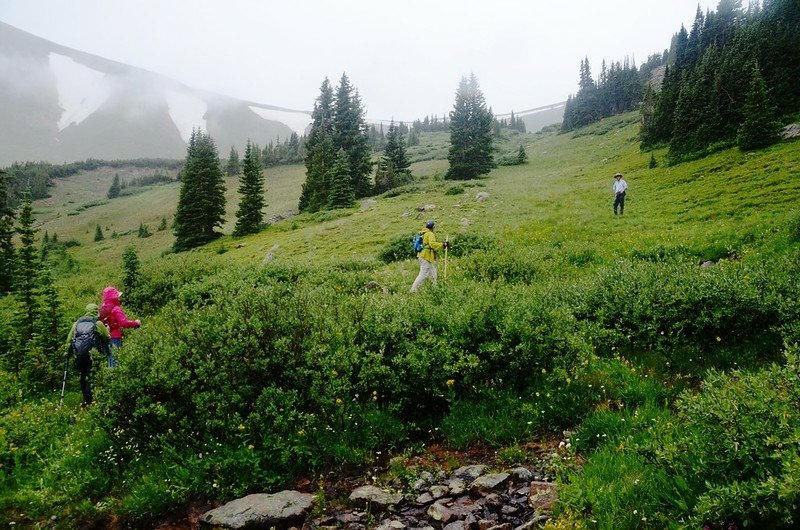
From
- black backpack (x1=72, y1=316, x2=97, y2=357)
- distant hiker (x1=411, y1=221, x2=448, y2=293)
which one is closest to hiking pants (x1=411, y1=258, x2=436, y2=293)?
distant hiker (x1=411, y1=221, x2=448, y2=293)

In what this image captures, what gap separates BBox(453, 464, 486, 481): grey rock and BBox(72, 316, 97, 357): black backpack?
1000 cm

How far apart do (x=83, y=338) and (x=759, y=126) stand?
45.5 m

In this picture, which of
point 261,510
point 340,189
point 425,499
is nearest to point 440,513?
point 425,499

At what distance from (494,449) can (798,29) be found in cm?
6922

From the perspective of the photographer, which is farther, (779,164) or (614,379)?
(779,164)

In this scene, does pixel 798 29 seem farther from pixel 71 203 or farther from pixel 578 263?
pixel 71 203

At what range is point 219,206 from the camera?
52.9 meters

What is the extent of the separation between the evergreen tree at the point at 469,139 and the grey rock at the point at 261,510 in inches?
2193

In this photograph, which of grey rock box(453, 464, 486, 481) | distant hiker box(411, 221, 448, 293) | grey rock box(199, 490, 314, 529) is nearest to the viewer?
grey rock box(199, 490, 314, 529)

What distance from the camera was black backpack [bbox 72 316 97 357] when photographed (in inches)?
414

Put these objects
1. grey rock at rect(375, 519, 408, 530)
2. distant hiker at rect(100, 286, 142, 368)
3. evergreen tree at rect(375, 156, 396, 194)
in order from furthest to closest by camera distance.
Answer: evergreen tree at rect(375, 156, 396, 194) → distant hiker at rect(100, 286, 142, 368) → grey rock at rect(375, 519, 408, 530)

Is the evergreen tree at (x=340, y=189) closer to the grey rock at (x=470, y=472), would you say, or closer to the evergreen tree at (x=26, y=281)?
the evergreen tree at (x=26, y=281)

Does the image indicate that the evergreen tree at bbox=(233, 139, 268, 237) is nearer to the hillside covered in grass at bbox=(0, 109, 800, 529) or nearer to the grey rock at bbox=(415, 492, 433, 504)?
the hillside covered in grass at bbox=(0, 109, 800, 529)

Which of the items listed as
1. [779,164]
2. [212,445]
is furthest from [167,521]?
[779,164]
